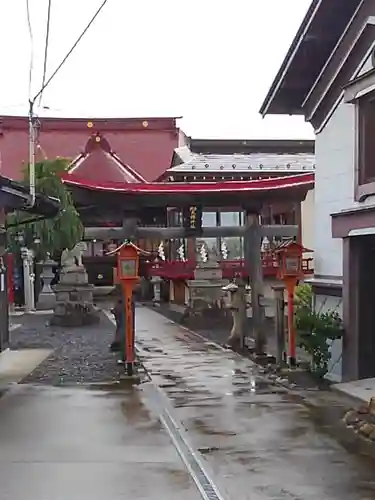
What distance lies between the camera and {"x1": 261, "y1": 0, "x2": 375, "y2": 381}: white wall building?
492 inches

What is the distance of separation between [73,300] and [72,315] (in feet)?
2.35

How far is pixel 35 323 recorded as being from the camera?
2586 cm

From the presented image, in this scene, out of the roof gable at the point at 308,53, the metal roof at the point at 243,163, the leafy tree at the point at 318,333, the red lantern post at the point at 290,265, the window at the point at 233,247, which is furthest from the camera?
the window at the point at 233,247

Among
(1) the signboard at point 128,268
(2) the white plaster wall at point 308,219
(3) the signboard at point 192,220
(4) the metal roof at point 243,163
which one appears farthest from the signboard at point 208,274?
(1) the signboard at point 128,268

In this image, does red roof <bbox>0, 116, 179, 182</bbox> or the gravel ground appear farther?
red roof <bbox>0, 116, 179, 182</bbox>

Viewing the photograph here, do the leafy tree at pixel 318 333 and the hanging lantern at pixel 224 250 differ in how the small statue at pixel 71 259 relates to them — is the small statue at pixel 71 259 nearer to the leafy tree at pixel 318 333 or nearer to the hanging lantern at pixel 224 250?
the hanging lantern at pixel 224 250

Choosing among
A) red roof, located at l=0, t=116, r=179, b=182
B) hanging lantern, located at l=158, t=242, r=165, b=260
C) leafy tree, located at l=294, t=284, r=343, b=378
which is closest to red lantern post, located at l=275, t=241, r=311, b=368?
leafy tree, located at l=294, t=284, r=343, b=378

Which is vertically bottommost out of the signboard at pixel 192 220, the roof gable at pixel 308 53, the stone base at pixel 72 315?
the stone base at pixel 72 315

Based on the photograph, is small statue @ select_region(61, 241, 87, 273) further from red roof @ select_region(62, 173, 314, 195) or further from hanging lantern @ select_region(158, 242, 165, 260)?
red roof @ select_region(62, 173, 314, 195)

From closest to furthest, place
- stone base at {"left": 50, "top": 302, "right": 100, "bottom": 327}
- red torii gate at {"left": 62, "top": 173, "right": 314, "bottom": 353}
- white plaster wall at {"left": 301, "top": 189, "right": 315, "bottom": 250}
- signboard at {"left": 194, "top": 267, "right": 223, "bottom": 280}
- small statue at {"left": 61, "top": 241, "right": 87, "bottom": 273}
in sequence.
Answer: red torii gate at {"left": 62, "top": 173, "right": 314, "bottom": 353} → stone base at {"left": 50, "top": 302, "right": 100, "bottom": 327} → small statue at {"left": 61, "top": 241, "right": 87, "bottom": 273} → signboard at {"left": 194, "top": 267, "right": 223, "bottom": 280} → white plaster wall at {"left": 301, "top": 189, "right": 315, "bottom": 250}

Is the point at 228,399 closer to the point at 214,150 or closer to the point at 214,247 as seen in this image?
the point at 214,247

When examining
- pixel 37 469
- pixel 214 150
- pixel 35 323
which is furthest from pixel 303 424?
pixel 214 150

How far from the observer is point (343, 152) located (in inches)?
530

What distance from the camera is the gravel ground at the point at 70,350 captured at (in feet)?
47.0
